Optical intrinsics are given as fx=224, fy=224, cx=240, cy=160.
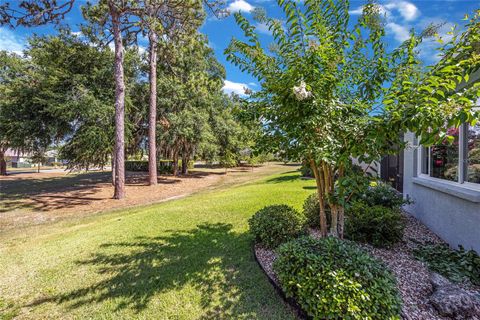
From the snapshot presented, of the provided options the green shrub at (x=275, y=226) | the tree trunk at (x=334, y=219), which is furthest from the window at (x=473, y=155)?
the green shrub at (x=275, y=226)

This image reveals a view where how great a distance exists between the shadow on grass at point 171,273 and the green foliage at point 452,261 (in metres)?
2.52

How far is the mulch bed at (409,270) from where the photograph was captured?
227 centimetres

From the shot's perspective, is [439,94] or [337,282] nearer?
[439,94]

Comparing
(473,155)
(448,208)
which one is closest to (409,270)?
(448,208)

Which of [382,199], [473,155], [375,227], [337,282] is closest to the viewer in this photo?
[337,282]

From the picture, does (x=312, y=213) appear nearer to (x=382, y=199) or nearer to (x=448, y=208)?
(x=382, y=199)

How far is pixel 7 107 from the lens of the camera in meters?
10.4

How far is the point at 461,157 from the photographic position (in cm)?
371

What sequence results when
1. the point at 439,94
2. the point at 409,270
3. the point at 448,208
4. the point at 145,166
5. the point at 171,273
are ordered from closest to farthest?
the point at 439,94, the point at 409,270, the point at 171,273, the point at 448,208, the point at 145,166

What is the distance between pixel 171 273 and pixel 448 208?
4.80 meters

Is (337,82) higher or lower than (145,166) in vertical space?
higher

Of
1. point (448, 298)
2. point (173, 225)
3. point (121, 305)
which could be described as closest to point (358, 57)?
point (448, 298)

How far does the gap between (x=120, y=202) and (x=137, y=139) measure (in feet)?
22.9

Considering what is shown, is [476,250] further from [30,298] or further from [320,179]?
[30,298]
